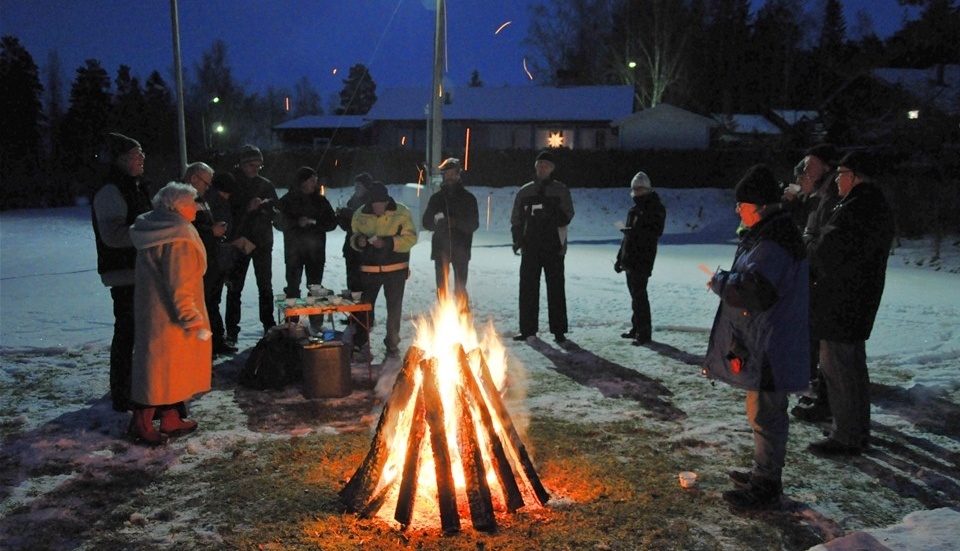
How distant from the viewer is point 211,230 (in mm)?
7535

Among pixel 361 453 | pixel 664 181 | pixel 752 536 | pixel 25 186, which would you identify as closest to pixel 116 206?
pixel 361 453

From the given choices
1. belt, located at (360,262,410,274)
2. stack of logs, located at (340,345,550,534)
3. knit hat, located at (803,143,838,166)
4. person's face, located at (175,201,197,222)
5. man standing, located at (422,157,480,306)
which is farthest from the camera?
man standing, located at (422,157,480,306)

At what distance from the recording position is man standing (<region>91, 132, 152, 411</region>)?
5.93 metres

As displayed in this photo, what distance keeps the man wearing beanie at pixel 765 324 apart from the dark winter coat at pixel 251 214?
223 inches

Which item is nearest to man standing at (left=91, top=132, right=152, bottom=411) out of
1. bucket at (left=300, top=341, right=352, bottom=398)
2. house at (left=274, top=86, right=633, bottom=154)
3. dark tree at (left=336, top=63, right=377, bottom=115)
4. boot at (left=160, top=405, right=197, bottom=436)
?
boot at (left=160, top=405, right=197, bottom=436)

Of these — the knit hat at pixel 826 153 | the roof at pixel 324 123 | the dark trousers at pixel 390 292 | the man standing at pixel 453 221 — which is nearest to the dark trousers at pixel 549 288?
the man standing at pixel 453 221

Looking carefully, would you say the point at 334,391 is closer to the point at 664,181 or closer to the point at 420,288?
the point at 420,288

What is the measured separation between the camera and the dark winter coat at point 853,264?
534cm

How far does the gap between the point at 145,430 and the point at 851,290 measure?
5359 millimetres

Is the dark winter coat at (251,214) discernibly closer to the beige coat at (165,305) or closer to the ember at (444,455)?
the beige coat at (165,305)

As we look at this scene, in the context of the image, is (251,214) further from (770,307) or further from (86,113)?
(86,113)

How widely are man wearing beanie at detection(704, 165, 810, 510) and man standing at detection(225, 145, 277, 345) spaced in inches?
223

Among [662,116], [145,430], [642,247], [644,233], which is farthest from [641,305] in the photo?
[662,116]

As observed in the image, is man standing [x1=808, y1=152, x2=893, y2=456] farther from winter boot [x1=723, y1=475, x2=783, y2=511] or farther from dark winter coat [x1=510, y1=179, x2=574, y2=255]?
dark winter coat [x1=510, y1=179, x2=574, y2=255]
